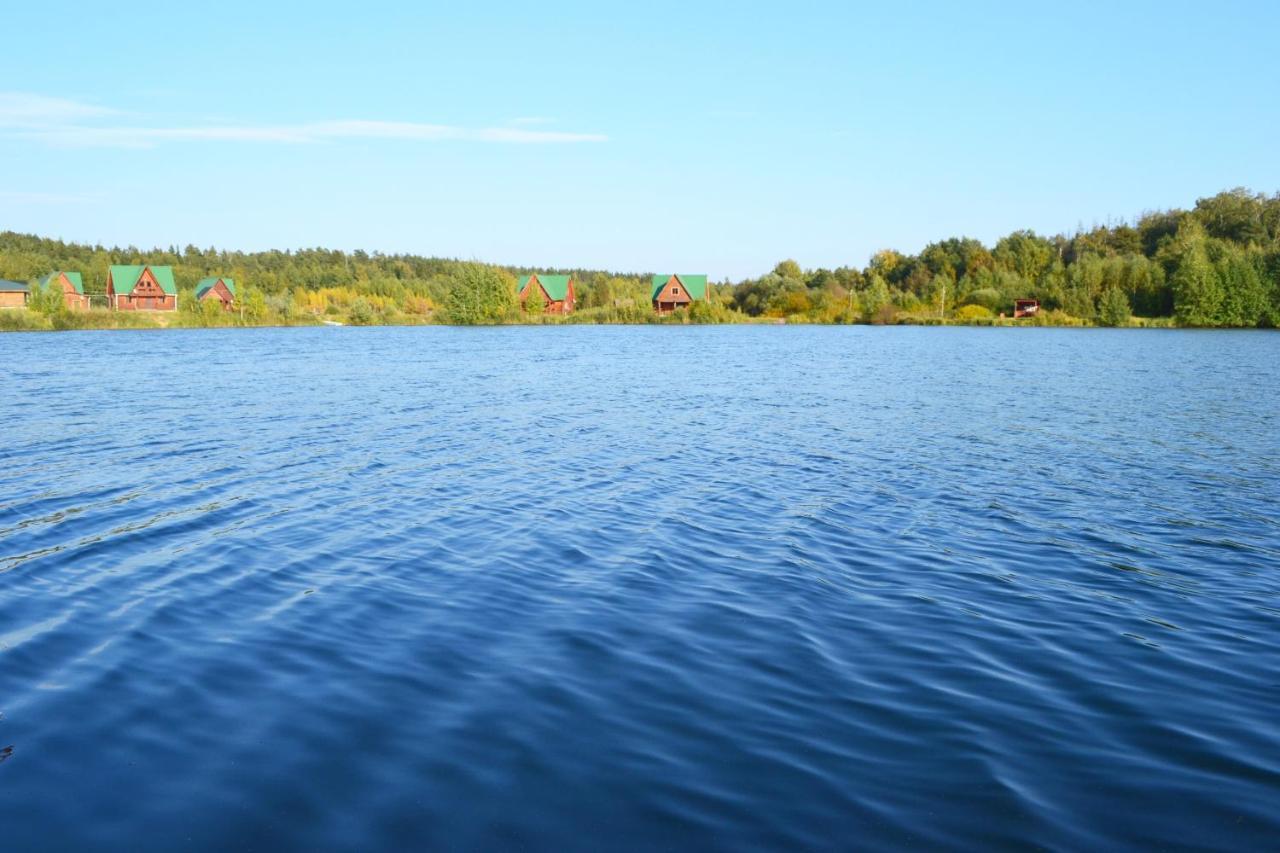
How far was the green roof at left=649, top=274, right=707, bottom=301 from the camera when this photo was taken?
11762cm

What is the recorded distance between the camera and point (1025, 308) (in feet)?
334

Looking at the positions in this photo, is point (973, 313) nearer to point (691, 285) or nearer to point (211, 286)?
point (691, 285)

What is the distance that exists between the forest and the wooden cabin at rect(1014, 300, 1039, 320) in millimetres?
1316

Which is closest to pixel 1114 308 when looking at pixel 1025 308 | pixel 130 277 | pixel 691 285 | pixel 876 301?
pixel 1025 308

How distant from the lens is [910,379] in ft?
104

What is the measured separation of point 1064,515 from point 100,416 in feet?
63.2

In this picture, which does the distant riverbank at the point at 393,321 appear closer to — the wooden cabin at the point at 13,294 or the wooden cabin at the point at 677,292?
the wooden cabin at the point at 677,292

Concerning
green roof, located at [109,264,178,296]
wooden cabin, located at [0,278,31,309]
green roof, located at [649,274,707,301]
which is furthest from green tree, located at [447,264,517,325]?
wooden cabin, located at [0,278,31,309]

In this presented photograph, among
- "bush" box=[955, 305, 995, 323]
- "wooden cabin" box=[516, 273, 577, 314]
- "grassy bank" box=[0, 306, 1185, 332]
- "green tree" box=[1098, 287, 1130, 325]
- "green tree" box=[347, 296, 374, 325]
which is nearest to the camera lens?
"grassy bank" box=[0, 306, 1185, 332]

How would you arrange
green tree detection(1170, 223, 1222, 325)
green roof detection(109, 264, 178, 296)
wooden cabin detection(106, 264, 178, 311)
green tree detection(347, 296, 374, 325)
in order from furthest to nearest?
wooden cabin detection(106, 264, 178, 311) → green roof detection(109, 264, 178, 296) → green tree detection(347, 296, 374, 325) → green tree detection(1170, 223, 1222, 325)

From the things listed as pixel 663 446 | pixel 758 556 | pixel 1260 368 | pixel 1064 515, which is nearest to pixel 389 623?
pixel 758 556

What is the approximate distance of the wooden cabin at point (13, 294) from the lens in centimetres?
9319

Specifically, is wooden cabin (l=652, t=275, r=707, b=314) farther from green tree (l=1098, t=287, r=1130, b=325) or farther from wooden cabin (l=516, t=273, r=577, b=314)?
green tree (l=1098, t=287, r=1130, b=325)

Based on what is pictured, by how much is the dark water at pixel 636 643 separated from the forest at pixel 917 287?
74108 millimetres
